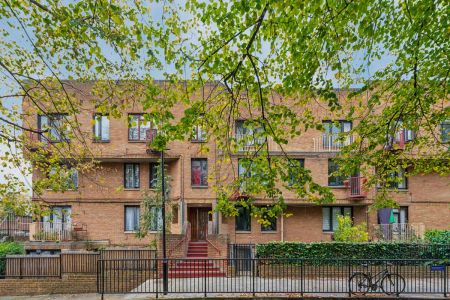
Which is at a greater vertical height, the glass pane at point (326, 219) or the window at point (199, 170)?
the window at point (199, 170)

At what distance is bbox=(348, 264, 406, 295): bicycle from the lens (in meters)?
12.0

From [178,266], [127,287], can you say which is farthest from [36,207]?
[178,266]

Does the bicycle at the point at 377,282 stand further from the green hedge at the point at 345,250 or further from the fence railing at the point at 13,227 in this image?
the fence railing at the point at 13,227

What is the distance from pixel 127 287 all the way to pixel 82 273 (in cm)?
228

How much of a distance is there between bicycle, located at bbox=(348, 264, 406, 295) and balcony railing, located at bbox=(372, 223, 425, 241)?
759cm

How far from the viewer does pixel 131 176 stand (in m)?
22.3

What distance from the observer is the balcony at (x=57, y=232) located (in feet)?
65.5

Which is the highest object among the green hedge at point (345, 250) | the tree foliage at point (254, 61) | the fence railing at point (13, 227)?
the tree foliage at point (254, 61)

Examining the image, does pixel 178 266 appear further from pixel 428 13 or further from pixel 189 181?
pixel 428 13

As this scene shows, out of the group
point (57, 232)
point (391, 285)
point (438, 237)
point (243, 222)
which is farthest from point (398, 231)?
point (57, 232)

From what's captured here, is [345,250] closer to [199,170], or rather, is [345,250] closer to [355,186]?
[355,186]

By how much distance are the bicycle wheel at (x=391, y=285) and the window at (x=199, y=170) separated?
1193 cm

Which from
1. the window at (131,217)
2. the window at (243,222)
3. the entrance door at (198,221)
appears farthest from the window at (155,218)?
the window at (243,222)

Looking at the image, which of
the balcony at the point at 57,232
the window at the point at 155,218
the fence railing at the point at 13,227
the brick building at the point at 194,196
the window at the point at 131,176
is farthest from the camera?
the fence railing at the point at 13,227
